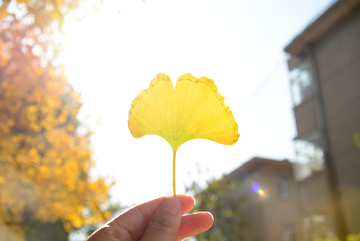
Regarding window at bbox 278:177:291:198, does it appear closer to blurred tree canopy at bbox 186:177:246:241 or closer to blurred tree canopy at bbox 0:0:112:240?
blurred tree canopy at bbox 186:177:246:241

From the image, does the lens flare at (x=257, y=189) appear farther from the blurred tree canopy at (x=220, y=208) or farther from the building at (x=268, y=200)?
the blurred tree canopy at (x=220, y=208)

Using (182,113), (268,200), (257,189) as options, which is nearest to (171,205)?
(182,113)

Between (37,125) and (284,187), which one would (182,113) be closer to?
(37,125)

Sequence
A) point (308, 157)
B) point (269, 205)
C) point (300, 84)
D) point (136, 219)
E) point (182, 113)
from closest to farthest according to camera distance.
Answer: point (182, 113)
point (136, 219)
point (308, 157)
point (300, 84)
point (269, 205)

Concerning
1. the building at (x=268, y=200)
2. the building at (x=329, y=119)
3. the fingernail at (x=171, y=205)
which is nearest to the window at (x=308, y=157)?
the building at (x=329, y=119)

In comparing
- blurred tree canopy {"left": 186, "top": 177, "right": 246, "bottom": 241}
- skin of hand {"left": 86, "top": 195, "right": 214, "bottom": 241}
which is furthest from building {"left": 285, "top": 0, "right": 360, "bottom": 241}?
skin of hand {"left": 86, "top": 195, "right": 214, "bottom": 241}

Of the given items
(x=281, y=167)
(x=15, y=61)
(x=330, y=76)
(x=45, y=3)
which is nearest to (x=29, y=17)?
(x=45, y=3)

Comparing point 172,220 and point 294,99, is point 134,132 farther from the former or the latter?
point 294,99

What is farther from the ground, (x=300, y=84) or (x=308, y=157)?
(x=300, y=84)
